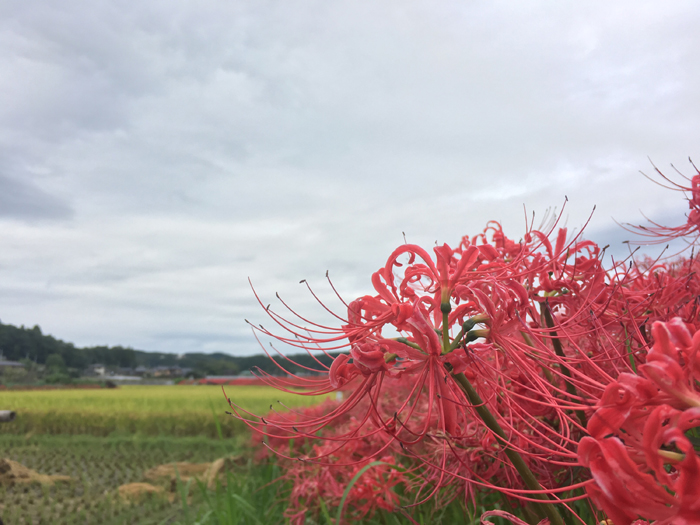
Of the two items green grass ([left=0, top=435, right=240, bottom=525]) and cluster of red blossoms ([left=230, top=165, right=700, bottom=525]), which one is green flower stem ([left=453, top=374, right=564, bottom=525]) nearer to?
cluster of red blossoms ([left=230, top=165, right=700, bottom=525])

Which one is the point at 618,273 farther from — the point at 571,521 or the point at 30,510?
the point at 30,510

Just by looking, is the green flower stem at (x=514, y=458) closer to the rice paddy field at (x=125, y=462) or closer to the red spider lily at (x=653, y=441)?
the red spider lily at (x=653, y=441)

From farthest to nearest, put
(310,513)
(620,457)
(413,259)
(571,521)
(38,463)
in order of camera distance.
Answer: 1. (38,463)
2. (310,513)
3. (571,521)
4. (413,259)
5. (620,457)

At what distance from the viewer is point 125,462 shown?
7.04m

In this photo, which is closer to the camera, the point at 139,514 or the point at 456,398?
the point at 456,398

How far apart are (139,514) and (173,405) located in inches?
216

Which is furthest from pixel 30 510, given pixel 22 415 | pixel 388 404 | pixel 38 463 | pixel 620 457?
pixel 620 457

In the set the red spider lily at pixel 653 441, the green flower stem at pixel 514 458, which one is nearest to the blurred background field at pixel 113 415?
the green flower stem at pixel 514 458

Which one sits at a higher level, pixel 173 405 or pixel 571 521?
pixel 571 521

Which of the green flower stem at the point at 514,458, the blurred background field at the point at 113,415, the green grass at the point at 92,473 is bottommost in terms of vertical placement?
the green grass at the point at 92,473

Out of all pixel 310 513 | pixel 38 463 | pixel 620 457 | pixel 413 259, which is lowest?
pixel 38 463

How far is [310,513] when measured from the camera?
386 cm

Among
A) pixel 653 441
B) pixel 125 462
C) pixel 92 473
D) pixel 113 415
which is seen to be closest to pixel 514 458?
pixel 653 441

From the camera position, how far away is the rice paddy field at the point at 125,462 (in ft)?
14.7
